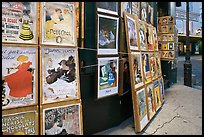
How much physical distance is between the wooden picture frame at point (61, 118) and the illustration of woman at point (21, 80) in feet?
1.06

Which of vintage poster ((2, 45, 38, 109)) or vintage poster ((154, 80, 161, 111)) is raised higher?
vintage poster ((2, 45, 38, 109))

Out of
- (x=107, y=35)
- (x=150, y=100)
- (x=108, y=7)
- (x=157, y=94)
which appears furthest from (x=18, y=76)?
(x=157, y=94)

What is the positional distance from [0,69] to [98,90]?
163cm

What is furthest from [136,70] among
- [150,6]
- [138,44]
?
[150,6]

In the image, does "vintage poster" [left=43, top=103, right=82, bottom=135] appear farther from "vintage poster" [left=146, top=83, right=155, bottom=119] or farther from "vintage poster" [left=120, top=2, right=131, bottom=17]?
"vintage poster" [left=120, top=2, right=131, bottom=17]

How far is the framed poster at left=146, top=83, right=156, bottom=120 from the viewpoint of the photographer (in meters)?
4.18

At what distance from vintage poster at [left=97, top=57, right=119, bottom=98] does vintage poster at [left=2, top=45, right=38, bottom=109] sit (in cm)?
124

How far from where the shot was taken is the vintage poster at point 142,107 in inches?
142

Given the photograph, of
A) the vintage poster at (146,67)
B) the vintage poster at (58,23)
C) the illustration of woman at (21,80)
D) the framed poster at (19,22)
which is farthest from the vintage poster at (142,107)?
the framed poster at (19,22)

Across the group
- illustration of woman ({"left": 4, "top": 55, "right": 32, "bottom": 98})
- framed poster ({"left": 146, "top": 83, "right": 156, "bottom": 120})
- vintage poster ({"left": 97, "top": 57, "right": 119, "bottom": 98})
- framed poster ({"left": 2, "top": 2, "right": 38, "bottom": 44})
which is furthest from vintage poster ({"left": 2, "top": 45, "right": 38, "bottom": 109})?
framed poster ({"left": 146, "top": 83, "right": 156, "bottom": 120})

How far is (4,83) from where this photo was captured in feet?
7.39

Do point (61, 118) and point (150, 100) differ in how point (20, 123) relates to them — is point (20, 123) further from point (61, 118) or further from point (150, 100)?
point (150, 100)

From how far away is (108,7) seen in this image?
11.7ft

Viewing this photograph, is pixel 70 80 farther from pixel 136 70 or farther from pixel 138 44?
pixel 138 44
